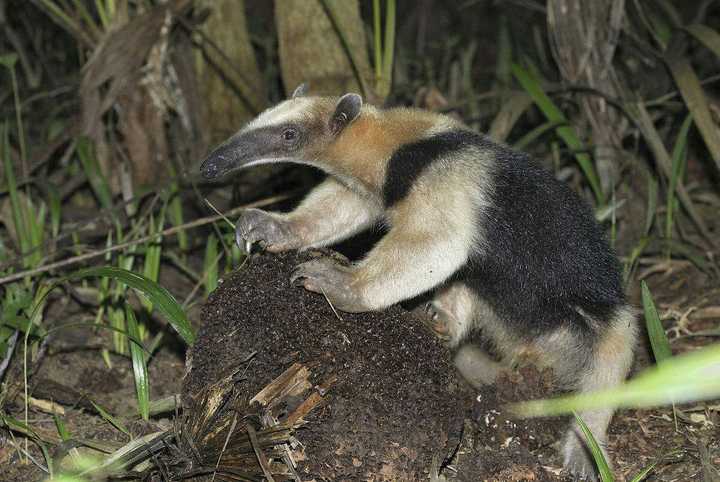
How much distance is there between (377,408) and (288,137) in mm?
1416

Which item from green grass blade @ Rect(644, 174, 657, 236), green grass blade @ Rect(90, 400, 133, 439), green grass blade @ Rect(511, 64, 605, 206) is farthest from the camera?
green grass blade @ Rect(511, 64, 605, 206)

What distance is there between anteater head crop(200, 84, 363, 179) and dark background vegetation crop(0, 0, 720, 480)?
79 centimetres

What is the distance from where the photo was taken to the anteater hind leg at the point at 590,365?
11.4 ft

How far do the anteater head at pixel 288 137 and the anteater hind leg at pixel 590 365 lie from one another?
139 centimetres

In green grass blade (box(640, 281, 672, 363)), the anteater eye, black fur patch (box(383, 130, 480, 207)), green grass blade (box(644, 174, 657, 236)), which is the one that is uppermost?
the anteater eye

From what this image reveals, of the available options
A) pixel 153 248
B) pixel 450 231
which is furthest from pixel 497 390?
pixel 153 248

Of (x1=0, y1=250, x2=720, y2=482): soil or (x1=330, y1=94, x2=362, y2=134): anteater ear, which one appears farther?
(x1=330, y1=94, x2=362, y2=134): anteater ear

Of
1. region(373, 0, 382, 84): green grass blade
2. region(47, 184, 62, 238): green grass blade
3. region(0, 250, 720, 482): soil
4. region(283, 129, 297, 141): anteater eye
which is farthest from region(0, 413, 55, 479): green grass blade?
region(373, 0, 382, 84): green grass blade

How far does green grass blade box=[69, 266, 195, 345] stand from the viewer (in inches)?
134

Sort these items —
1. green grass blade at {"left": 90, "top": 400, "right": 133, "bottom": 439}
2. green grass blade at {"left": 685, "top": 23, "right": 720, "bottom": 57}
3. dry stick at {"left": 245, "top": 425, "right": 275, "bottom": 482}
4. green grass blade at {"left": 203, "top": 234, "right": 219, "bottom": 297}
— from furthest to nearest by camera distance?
green grass blade at {"left": 685, "top": 23, "right": 720, "bottom": 57} → green grass blade at {"left": 203, "top": 234, "right": 219, "bottom": 297} → green grass blade at {"left": 90, "top": 400, "right": 133, "bottom": 439} → dry stick at {"left": 245, "top": 425, "right": 275, "bottom": 482}

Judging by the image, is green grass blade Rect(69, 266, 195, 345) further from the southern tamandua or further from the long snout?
the long snout

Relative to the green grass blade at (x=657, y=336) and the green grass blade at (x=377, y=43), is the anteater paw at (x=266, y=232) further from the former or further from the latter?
the green grass blade at (x=377, y=43)

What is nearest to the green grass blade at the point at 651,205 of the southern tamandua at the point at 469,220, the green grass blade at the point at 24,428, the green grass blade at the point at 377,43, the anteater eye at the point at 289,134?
the southern tamandua at the point at 469,220

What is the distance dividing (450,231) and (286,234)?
76cm
